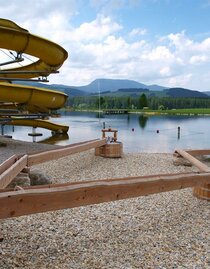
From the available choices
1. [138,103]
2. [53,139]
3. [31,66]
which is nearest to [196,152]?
[31,66]

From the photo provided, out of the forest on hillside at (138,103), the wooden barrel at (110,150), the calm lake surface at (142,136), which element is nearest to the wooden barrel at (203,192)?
the wooden barrel at (110,150)

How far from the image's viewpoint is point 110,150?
11.9 meters

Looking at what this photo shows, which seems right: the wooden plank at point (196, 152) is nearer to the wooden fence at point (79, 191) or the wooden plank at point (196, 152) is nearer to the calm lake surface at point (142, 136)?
the wooden fence at point (79, 191)

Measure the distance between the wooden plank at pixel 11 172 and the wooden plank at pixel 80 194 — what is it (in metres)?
1.51

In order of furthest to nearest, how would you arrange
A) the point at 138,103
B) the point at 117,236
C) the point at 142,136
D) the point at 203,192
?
the point at 138,103 < the point at 142,136 < the point at 203,192 < the point at 117,236

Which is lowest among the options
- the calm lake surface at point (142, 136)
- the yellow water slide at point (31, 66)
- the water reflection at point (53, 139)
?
the calm lake surface at point (142, 136)

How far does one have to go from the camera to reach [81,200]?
3.84m

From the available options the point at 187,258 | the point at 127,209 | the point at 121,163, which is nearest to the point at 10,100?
the point at 121,163

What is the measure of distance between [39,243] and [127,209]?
2014mm

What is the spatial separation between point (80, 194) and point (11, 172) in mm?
2199

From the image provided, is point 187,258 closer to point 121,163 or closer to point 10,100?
point 121,163

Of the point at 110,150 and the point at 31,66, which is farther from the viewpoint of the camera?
the point at 31,66

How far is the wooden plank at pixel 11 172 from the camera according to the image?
496cm

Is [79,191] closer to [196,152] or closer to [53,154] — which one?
[53,154]
